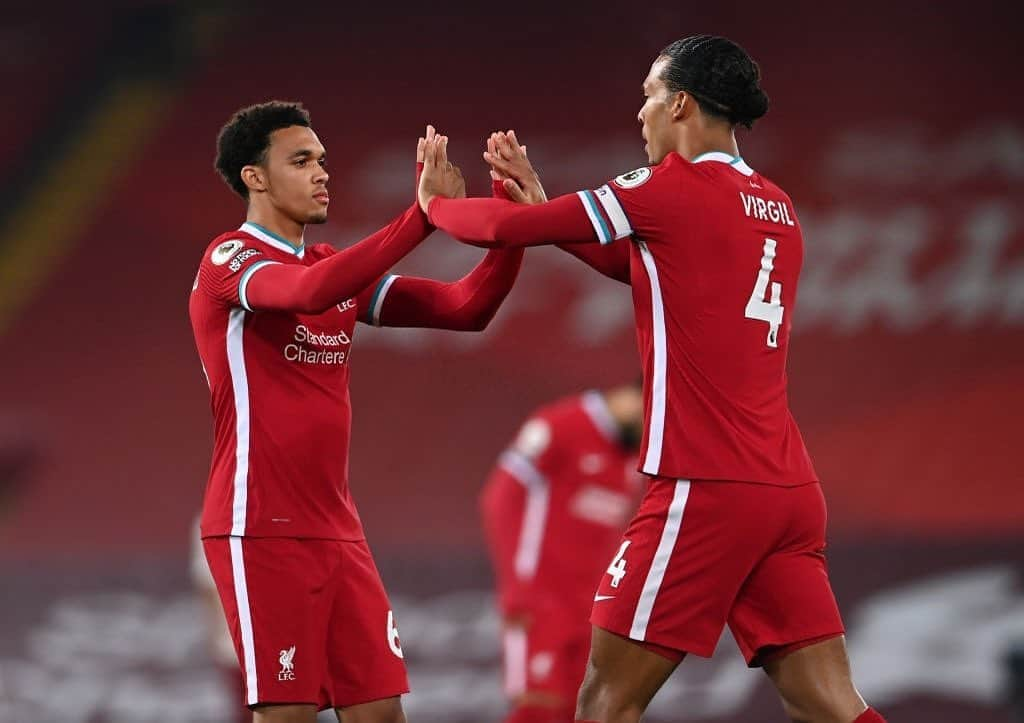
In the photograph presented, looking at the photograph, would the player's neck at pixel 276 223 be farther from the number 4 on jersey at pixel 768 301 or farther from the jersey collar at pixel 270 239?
the number 4 on jersey at pixel 768 301

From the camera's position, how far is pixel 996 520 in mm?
9562

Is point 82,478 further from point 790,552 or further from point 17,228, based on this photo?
point 790,552

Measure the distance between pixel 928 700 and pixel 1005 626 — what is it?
1.96ft

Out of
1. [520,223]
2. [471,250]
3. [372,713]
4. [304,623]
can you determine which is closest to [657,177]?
[520,223]

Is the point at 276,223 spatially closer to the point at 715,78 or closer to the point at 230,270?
the point at 230,270

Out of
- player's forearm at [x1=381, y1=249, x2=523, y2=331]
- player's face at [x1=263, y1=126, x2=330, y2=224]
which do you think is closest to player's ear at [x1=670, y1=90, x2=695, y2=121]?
player's forearm at [x1=381, y1=249, x2=523, y2=331]

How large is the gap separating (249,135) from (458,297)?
0.75m

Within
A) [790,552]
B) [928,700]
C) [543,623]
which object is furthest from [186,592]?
[790,552]

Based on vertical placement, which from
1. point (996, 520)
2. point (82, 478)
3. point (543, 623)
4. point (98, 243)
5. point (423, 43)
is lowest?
point (543, 623)

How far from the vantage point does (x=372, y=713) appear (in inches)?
171

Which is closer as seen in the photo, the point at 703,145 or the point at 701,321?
the point at 701,321

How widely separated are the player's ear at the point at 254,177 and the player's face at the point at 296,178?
0.7 inches

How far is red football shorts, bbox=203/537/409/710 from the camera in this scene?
4.28 meters

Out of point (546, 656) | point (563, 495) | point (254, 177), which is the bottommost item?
point (546, 656)
